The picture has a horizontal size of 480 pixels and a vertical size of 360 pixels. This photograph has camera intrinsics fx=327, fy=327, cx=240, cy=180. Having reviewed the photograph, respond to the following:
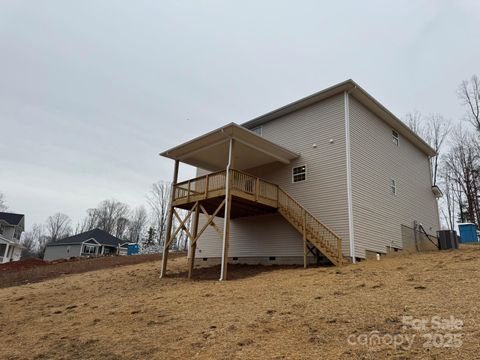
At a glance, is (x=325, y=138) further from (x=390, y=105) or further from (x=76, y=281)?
(x=390, y=105)

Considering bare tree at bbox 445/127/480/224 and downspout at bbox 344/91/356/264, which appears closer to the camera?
downspout at bbox 344/91/356/264

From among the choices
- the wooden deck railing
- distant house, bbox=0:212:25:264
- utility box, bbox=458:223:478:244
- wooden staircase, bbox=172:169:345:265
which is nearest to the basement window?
wooden staircase, bbox=172:169:345:265

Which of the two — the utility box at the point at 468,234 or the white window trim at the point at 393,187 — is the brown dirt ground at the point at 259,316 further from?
the utility box at the point at 468,234

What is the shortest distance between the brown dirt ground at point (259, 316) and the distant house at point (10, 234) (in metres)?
35.9

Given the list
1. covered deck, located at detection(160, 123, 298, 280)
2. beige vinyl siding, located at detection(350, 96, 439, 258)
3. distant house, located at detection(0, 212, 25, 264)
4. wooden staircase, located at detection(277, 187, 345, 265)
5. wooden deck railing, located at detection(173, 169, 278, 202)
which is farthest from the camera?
distant house, located at detection(0, 212, 25, 264)

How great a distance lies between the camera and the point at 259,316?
21.9ft

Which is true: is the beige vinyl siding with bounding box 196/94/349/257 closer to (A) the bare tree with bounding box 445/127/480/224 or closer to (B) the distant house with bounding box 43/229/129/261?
(A) the bare tree with bounding box 445/127/480/224

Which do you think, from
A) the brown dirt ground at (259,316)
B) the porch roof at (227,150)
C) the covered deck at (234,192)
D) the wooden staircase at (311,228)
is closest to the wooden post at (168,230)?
the covered deck at (234,192)

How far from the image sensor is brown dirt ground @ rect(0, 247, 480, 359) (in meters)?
5.03

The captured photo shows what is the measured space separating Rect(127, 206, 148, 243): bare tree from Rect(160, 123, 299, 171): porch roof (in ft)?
207

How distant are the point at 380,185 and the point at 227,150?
24.6 feet

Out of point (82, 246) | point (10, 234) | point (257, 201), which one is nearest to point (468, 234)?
point (257, 201)

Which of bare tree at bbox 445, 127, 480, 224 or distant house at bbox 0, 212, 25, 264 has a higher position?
bare tree at bbox 445, 127, 480, 224

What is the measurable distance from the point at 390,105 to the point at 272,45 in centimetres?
2271
